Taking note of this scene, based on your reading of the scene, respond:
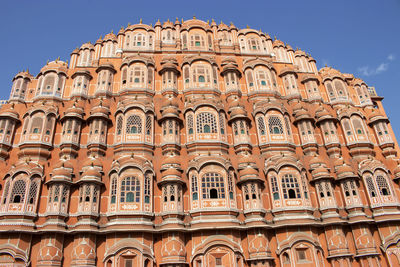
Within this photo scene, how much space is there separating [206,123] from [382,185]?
1431 cm

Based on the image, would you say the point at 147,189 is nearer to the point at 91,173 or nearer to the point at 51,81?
the point at 91,173

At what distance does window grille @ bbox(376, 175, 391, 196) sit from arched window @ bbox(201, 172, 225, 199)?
12.1m

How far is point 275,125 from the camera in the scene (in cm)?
2555

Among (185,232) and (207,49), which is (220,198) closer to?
(185,232)

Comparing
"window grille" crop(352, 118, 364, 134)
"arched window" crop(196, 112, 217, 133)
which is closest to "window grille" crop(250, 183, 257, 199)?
"arched window" crop(196, 112, 217, 133)

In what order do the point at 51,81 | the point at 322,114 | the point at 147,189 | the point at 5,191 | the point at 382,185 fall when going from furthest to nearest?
the point at 51,81
the point at 322,114
the point at 382,185
the point at 147,189
the point at 5,191

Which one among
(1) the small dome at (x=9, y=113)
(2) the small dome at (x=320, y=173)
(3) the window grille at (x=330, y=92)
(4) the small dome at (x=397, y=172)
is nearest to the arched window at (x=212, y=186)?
(2) the small dome at (x=320, y=173)

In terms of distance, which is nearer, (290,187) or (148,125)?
(290,187)

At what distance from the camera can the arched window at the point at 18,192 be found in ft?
67.0

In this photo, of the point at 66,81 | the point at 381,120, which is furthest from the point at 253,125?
the point at 66,81

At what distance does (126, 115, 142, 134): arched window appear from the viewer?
23.9m

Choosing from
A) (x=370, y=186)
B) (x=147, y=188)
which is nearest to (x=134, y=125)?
(x=147, y=188)

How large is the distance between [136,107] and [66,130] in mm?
5567

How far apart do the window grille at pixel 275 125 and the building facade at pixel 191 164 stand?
0.12 meters
